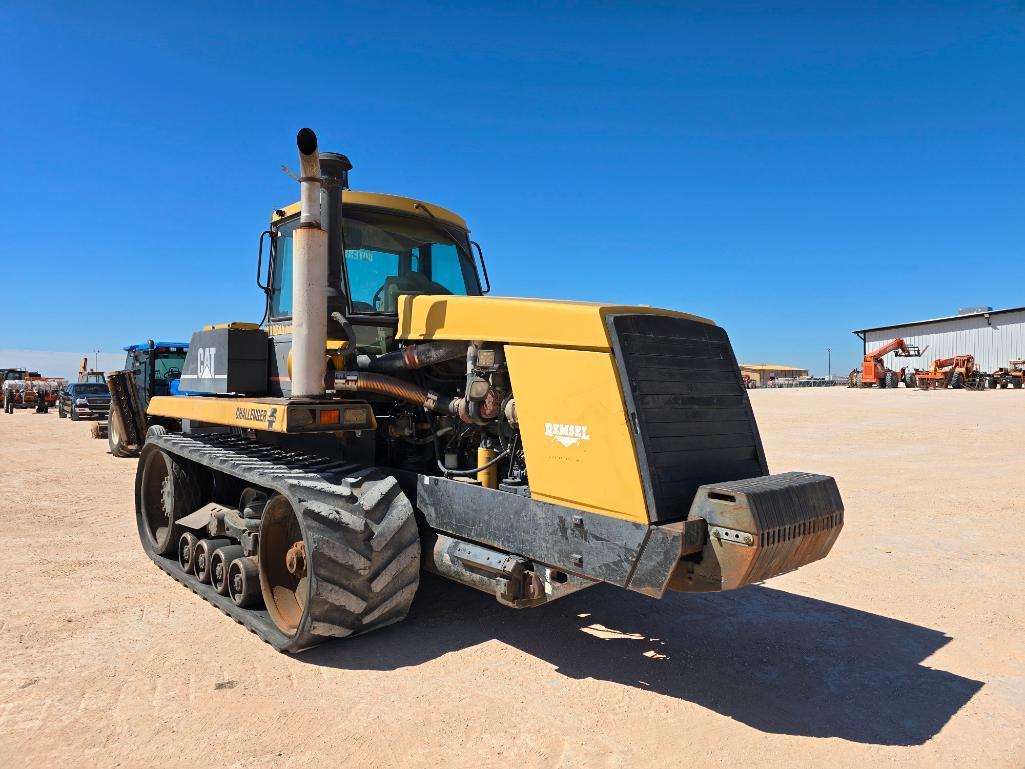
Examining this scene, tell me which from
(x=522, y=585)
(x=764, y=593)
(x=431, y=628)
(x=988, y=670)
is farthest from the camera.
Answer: (x=764, y=593)

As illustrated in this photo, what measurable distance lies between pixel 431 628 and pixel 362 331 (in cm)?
211

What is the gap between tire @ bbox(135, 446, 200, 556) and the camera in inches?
255

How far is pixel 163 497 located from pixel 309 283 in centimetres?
355

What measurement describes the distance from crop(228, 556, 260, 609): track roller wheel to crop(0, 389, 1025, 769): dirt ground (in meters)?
0.19

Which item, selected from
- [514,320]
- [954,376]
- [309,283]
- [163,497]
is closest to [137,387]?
[163,497]

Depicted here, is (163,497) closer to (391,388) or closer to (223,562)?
(223,562)

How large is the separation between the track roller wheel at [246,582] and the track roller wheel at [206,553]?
1.72ft

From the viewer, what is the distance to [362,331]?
514cm

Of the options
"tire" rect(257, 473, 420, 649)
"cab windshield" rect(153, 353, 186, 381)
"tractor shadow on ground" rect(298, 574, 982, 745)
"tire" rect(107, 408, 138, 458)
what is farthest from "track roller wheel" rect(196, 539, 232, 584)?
"cab windshield" rect(153, 353, 186, 381)

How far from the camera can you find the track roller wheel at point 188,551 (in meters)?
5.99

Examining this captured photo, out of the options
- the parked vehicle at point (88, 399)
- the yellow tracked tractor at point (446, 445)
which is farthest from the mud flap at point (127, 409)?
the parked vehicle at point (88, 399)

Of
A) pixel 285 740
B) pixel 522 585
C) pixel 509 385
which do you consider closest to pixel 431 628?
pixel 522 585

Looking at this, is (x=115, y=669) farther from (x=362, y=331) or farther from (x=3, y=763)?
(x=362, y=331)

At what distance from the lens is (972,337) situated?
52.3 meters
